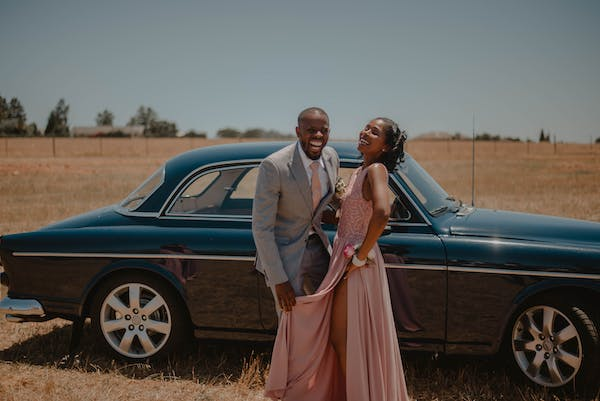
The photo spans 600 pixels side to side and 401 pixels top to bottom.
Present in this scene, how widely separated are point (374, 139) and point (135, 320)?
2450 mm

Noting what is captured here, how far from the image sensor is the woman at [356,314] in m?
2.83

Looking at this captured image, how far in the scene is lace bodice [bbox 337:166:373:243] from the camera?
2.85m

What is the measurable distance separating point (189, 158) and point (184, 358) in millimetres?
1612

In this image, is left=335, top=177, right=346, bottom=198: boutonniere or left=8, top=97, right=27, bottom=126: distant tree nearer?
left=335, top=177, right=346, bottom=198: boutonniere

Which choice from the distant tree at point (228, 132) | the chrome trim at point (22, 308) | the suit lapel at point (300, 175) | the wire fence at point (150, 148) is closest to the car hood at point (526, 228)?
the suit lapel at point (300, 175)

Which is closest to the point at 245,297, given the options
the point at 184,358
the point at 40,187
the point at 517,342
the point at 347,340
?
the point at 184,358

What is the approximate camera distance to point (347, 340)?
2.88 metres

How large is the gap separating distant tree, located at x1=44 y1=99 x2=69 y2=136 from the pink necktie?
73177mm

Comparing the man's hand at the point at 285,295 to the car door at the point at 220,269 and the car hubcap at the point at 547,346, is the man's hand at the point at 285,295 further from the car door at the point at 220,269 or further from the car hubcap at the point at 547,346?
the car hubcap at the point at 547,346

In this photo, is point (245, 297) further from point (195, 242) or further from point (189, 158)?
point (189, 158)

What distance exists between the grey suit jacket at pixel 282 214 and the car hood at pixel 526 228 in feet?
4.50

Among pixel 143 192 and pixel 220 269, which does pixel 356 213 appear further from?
pixel 143 192

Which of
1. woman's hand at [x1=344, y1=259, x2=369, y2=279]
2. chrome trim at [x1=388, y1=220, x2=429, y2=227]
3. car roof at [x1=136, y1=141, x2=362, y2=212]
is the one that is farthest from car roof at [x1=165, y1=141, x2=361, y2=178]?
woman's hand at [x1=344, y1=259, x2=369, y2=279]

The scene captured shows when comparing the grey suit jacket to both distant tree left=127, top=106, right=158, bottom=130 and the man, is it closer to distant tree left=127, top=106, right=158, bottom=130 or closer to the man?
the man
